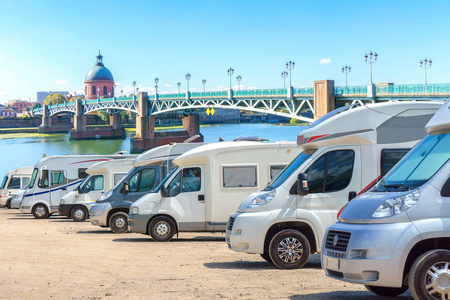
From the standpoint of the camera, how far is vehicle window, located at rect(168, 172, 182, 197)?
1486 cm

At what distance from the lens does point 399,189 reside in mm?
6746

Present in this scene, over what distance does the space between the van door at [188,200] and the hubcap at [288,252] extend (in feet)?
15.6

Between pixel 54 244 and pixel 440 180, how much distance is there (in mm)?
9527

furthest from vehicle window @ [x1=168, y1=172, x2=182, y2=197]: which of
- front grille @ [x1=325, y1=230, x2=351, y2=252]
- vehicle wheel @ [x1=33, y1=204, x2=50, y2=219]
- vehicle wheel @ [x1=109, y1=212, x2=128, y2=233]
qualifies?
vehicle wheel @ [x1=33, y1=204, x2=50, y2=219]

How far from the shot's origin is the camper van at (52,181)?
81.9 feet

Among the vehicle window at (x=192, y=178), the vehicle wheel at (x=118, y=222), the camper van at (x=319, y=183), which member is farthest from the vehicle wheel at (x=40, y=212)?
the camper van at (x=319, y=183)

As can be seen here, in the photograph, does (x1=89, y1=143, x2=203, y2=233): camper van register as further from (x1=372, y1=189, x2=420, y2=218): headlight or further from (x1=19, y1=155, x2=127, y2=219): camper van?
(x1=372, y1=189, x2=420, y2=218): headlight

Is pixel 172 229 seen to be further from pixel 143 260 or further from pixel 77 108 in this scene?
pixel 77 108

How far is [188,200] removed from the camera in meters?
14.9

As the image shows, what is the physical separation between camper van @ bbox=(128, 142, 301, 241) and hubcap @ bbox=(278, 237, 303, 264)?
4419 mm

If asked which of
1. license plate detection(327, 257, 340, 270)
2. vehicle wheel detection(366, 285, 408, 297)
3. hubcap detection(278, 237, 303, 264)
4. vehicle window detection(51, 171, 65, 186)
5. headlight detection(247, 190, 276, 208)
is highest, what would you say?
vehicle window detection(51, 171, 65, 186)

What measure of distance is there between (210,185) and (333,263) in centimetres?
789

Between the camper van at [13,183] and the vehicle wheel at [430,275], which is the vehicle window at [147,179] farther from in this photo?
the camper van at [13,183]

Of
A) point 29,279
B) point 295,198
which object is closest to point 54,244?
point 29,279
